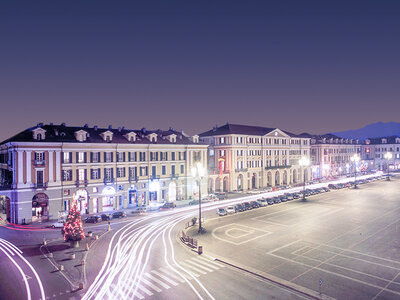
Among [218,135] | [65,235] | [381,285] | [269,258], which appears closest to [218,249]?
[269,258]

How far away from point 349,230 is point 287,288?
65.7 ft

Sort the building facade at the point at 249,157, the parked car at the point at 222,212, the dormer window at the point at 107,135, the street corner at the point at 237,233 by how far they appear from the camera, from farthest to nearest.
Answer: the building facade at the point at 249,157, the dormer window at the point at 107,135, the parked car at the point at 222,212, the street corner at the point at 237,233

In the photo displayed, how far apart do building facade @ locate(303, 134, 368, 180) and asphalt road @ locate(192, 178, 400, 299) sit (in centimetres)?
5780

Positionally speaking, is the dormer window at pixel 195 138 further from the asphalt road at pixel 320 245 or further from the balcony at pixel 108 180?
the asphalt road at pixel 320 245

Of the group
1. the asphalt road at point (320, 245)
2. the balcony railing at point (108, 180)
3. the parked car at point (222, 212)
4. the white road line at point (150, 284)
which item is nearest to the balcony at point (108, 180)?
the balcony railing at point (108, 180)

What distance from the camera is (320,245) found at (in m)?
31.2

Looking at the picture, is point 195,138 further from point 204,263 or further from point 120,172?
point 204,263

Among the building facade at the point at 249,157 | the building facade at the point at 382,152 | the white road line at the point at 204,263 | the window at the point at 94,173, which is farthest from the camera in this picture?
the building facade at the point at 382,152

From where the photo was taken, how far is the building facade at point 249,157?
251 ft

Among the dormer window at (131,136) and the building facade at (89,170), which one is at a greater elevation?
the dormer window at (131,136)

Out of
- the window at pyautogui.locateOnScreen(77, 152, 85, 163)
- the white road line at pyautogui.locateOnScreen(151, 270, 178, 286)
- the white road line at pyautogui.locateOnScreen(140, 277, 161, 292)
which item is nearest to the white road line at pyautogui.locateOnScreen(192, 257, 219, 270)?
→ the white road line at pyautogui.locateOnScreen(151, 270, 178, 286)

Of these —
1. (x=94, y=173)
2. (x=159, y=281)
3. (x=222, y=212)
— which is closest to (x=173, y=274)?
(x=159, y=281)

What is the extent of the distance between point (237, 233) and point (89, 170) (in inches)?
1160

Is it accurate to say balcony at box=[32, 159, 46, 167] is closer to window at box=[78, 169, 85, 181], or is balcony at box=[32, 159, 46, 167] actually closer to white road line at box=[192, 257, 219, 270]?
window at box=[78, 169, 85, 181]
